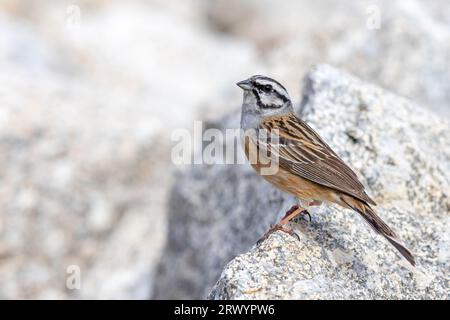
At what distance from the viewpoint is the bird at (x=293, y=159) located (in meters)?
5.12

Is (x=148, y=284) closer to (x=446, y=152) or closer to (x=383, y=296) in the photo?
(x=446, y=152)

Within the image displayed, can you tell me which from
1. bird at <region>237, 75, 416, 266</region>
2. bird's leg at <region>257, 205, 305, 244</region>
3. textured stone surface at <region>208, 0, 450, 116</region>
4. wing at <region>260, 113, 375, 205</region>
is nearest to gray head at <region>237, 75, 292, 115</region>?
bird at <region>237, 75, 416, 266</region>

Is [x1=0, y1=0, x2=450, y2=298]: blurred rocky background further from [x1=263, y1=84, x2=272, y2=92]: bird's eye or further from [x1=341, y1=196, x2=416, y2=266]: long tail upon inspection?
[x1=341, y1=196, x2=416, y2=266]: long tail

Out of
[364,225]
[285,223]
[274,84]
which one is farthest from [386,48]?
[285,223]

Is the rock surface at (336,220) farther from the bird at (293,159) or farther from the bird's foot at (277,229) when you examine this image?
the bird at (293,159)

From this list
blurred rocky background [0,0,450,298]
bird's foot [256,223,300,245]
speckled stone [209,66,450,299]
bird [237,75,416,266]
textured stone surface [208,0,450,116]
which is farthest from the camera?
textured stone surface [208,0,450,116]

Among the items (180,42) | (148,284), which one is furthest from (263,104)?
(180,42)

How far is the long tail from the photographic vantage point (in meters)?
4.67

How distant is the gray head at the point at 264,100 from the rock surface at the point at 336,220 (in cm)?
44

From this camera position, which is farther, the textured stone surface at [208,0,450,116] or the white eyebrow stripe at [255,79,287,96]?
the textured stone surface at [208,0,450,116]

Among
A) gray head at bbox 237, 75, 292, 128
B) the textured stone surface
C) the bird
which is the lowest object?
the bird

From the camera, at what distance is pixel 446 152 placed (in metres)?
6.26

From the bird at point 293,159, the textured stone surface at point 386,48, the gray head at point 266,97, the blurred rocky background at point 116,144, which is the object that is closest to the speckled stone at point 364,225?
the bird at point 293,159
